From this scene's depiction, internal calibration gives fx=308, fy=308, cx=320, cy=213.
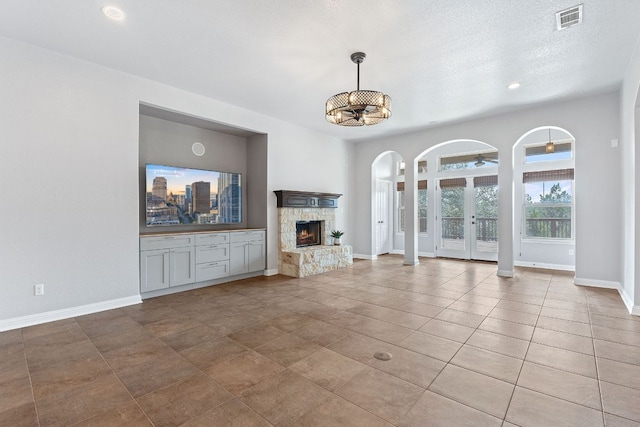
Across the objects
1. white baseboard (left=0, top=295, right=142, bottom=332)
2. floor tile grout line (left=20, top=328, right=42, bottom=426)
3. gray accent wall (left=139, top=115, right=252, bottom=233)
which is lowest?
floor tile grout line (left=20, top=328, right=42, bottom=426)

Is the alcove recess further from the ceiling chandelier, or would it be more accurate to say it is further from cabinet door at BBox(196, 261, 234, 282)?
the ceiling chandelier

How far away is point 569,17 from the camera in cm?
302

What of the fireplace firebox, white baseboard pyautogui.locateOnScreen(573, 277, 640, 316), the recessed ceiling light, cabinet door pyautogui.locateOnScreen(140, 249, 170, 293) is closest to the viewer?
the recessed ceiling light

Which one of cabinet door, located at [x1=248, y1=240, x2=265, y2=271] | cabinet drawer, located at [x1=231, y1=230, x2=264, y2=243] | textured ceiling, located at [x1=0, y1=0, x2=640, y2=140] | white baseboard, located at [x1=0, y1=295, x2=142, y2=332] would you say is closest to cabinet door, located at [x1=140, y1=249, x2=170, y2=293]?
white baseboard, located at [x1=0, y1=295, x2=142, y2=332]

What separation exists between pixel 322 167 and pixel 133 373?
18.9 ft

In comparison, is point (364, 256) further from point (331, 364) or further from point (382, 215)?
point (331, 364)

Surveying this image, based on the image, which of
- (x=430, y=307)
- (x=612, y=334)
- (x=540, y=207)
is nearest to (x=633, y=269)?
(x=612, y=334)

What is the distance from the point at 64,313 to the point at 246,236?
2.81 metres

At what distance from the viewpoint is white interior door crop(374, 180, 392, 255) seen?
29.0 feet

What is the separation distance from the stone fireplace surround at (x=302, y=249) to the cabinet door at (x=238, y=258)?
0.79m

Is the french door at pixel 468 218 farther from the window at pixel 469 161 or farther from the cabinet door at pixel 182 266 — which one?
the cabinet door at pixel 182 266

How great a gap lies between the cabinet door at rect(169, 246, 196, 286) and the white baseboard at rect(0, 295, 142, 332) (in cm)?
58

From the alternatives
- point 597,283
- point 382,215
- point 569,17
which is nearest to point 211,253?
point 382,215

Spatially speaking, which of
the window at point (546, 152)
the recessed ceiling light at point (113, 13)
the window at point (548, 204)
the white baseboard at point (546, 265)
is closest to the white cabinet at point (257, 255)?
the recessed ceiling light at point (113, 13)
